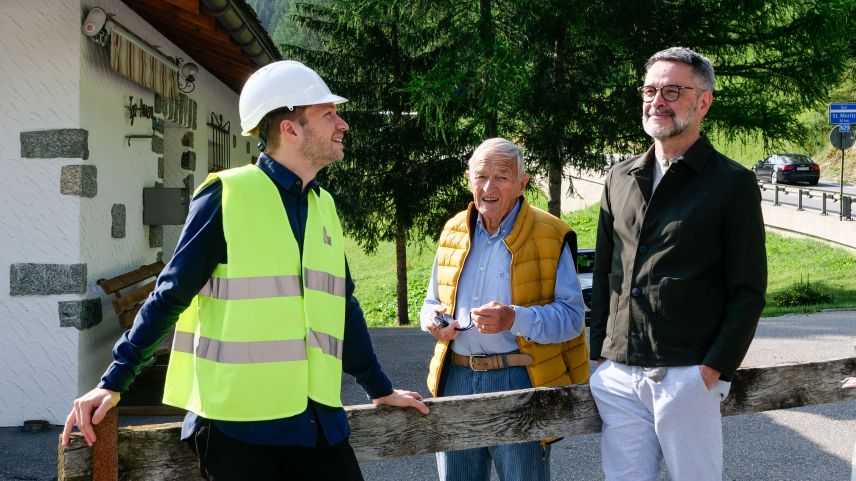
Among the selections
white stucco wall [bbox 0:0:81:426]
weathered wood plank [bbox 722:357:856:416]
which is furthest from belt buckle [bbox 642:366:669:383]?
white stucco wall [bbox 0:0:81:426]

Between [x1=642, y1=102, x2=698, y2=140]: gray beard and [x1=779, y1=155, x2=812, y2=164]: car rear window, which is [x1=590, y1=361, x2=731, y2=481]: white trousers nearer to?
[x1=642, y1=102, x2=698, y2=140]: gray beard

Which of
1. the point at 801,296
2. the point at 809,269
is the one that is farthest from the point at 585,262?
the point at 809,269

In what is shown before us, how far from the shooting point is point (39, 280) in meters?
5.58

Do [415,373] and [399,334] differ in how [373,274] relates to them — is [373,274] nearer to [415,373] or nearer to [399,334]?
[399,334]

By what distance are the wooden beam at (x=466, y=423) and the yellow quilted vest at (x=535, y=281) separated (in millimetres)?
187

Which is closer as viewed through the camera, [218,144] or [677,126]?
[677,126]

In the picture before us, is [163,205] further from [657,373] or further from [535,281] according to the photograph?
[657,373]

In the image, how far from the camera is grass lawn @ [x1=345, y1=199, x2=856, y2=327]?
16.3 meters

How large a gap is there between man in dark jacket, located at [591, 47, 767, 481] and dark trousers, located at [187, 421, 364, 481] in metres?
0.91

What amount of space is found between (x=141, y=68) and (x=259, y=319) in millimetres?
5224

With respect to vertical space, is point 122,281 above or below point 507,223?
below

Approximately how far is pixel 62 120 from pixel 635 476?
4473 millimetres

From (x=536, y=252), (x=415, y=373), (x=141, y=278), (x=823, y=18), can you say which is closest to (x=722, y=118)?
(x=823, y=18)

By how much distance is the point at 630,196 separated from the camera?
8.79 ft
